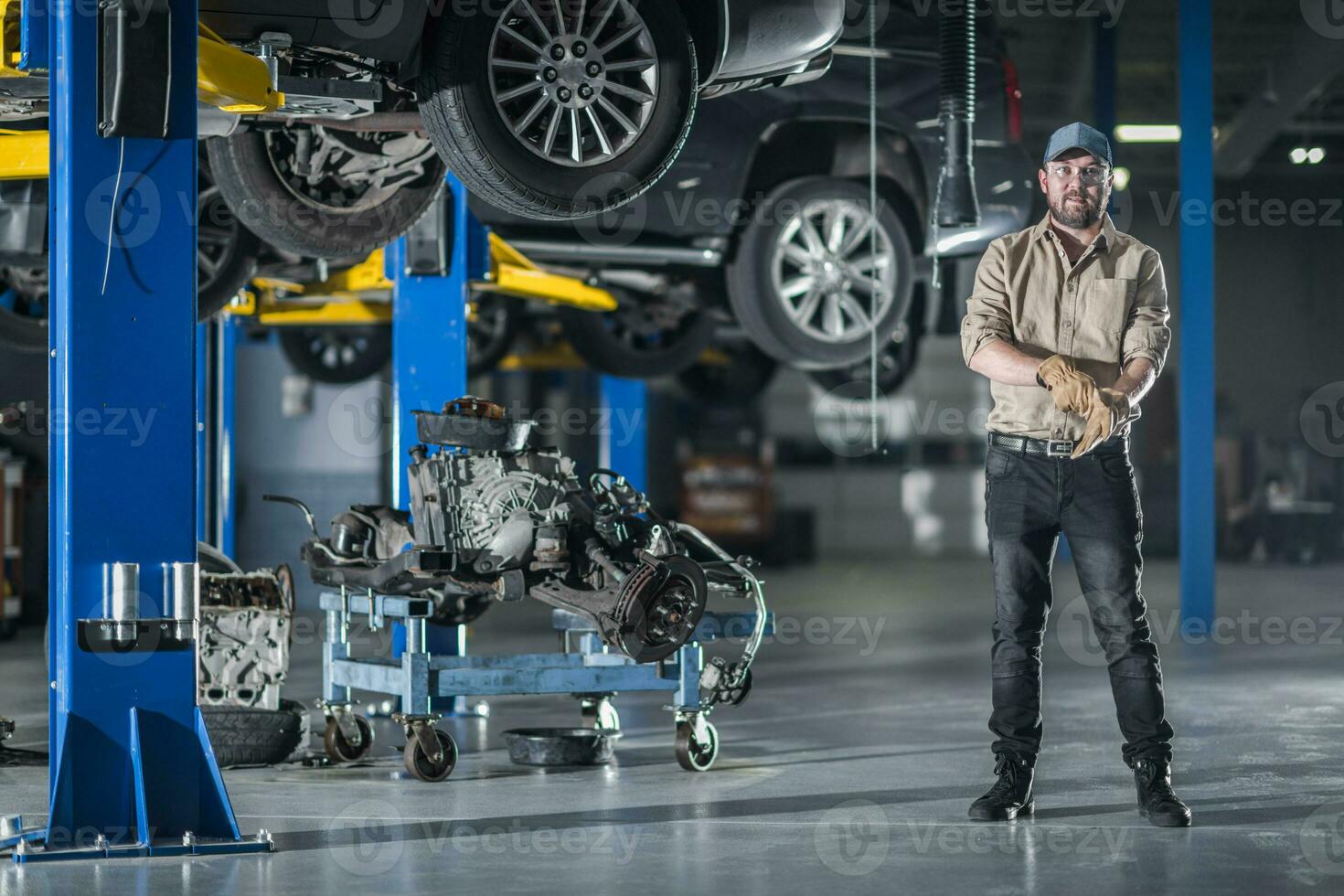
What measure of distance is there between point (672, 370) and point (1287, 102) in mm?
7142

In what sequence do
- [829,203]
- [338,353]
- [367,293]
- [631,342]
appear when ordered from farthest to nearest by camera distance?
[338,353]
[631,342]
[367,293]
[829,203]

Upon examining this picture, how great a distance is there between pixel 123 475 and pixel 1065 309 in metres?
2.19

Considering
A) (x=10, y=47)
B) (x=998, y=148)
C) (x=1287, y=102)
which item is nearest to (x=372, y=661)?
(x=10, y=47)

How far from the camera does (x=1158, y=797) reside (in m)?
3.87

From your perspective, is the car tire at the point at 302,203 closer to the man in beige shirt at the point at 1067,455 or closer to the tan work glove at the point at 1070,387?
the man in beige shirt at the point at 1067,455

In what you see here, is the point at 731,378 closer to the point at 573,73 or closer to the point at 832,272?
the point at 832,272

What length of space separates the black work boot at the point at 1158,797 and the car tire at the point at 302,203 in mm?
3145

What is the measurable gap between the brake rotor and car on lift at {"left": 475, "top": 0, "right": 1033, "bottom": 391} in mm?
2547

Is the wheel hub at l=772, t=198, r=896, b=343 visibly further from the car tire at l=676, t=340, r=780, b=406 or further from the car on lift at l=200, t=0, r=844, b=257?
the car tire at l=676, t=340, r=780, b=406

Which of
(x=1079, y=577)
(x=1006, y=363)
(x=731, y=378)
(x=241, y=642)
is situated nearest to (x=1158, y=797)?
(x=1079, y=577)

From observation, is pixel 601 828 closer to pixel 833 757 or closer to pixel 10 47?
pixel 833 757

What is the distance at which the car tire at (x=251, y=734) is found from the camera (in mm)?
4980

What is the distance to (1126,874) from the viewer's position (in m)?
3.31

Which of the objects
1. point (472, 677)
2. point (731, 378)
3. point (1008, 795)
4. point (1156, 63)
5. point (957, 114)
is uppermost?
point (1156, 63)
